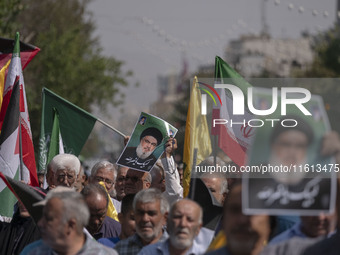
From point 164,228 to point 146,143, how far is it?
3.03 metres

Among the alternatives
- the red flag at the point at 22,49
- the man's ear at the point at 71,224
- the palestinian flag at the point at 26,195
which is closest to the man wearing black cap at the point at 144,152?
the red flag at the point at 22,49

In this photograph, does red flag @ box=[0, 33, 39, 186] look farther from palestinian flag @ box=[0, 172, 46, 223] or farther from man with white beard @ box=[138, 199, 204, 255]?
man with white beard @ box=[138, 199, 204, 255]

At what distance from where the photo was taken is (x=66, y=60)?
3356cm

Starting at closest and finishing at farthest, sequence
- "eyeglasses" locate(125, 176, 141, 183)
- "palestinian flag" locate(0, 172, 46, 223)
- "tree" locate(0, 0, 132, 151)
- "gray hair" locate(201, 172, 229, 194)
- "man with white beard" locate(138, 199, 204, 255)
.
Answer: "man with white beard" locate(138, 199, 204, 255), "palestinian flag" locate(0, 172, 46, 223), "gray hair" locate(201, 172, 229, 194), "eyeglasses" locate(125, 176, 141, 183), "tree" locate(0, 0, 132, 151)

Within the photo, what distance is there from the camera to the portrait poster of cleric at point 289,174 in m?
5.79

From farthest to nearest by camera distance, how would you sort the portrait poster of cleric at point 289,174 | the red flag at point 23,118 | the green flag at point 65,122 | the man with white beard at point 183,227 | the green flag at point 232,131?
the green flag at point 65,122, the red flag at point 23,118, the green flag at point 232,131, the man with white beard at point 183,227, the portrait poster of cleric at point 289,174

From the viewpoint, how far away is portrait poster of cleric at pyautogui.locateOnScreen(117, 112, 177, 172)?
10352mm

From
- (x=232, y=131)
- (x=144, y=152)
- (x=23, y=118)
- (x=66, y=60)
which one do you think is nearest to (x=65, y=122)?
(x=23, y=118)

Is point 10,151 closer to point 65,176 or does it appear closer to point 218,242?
point 65,176

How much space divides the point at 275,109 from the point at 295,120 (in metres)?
0.86

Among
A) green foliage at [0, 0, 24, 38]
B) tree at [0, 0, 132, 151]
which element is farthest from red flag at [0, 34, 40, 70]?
tree at [0, 0, 132, 151]

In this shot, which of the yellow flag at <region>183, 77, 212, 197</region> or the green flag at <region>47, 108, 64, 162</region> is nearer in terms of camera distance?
the yellow flag at <region>183, 77, 212, 197</region>

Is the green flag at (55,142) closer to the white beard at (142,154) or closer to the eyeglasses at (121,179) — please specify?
the eyeglasses at (121,179)

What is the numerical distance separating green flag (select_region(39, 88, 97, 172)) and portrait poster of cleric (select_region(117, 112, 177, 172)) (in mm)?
1600
